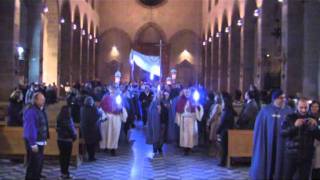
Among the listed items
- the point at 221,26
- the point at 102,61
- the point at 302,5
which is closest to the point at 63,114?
the point at 302,5

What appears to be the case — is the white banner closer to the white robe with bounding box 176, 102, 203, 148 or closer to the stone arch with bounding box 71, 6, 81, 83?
the stone arch with bounding box 71, 6, 81, 83

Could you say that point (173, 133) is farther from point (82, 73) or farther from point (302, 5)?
point (82, 73)

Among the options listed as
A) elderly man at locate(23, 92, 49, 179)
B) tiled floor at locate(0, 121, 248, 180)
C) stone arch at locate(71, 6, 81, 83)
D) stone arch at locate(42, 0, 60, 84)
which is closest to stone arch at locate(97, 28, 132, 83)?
stone arch at locate(71, 6, 81, 83)

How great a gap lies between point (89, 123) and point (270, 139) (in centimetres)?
552

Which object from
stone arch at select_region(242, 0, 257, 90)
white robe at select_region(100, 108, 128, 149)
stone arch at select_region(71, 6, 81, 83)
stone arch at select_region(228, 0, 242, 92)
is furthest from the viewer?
stone arch at select_region(71, 6, 81, 83)

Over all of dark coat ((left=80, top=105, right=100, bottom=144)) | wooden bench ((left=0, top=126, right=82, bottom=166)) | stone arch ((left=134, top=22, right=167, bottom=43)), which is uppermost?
stone arch ((left=134, top=22, right=167, bottom=43))

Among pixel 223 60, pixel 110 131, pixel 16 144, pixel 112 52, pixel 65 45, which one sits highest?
pixel 112 52

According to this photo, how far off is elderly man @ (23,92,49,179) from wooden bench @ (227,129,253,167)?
5.00 metres

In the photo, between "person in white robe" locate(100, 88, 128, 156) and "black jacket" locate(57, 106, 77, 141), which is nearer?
"black jacket" locate(57, 106, 77, 141)

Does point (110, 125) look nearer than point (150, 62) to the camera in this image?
Yes

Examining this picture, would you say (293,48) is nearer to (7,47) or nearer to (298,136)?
(7,47)

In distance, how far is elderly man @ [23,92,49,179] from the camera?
8.98m

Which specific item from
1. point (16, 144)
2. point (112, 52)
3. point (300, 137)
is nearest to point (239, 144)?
point (300, 137)

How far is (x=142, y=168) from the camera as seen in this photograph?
12.2m
